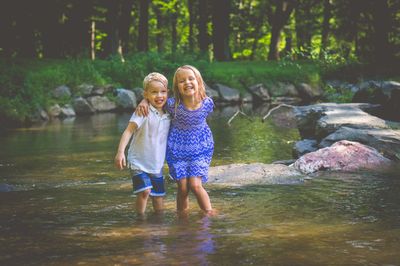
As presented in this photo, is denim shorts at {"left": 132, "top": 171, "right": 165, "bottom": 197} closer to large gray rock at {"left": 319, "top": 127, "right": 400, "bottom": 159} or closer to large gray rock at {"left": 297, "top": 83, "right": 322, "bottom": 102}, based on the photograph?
large gray rock at {"left": 319, "top": 127, "right": 400, "bottom": 159}

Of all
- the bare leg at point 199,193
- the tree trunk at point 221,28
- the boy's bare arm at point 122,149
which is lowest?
the bare leg at point 199,193

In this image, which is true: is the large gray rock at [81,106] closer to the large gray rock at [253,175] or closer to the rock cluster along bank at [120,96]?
the rock cluster along bank at [120,96]

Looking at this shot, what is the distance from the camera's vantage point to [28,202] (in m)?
7.16

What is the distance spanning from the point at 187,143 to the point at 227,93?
20470mm

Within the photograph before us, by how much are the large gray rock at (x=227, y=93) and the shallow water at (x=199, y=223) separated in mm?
16412

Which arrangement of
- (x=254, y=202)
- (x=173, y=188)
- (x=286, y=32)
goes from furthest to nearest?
1. (x=286, y=32)
2. (x=173, y=188)
3. (x=254, y=202)

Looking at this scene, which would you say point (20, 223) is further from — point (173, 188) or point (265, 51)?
point (265, 51)

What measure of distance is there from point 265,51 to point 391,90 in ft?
131

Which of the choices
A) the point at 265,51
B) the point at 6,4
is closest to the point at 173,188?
the point at 6,4

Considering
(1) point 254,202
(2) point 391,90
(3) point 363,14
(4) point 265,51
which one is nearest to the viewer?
(1) point 254,202

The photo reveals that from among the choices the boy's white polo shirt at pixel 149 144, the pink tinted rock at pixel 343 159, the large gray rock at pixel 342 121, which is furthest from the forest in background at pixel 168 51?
the boy's white polo shirt at pixel 149 144

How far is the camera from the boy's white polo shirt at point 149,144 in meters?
6.29

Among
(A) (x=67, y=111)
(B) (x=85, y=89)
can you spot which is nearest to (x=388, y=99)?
(A) (x=67, y=111)

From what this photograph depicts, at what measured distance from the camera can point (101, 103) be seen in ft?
76.6
